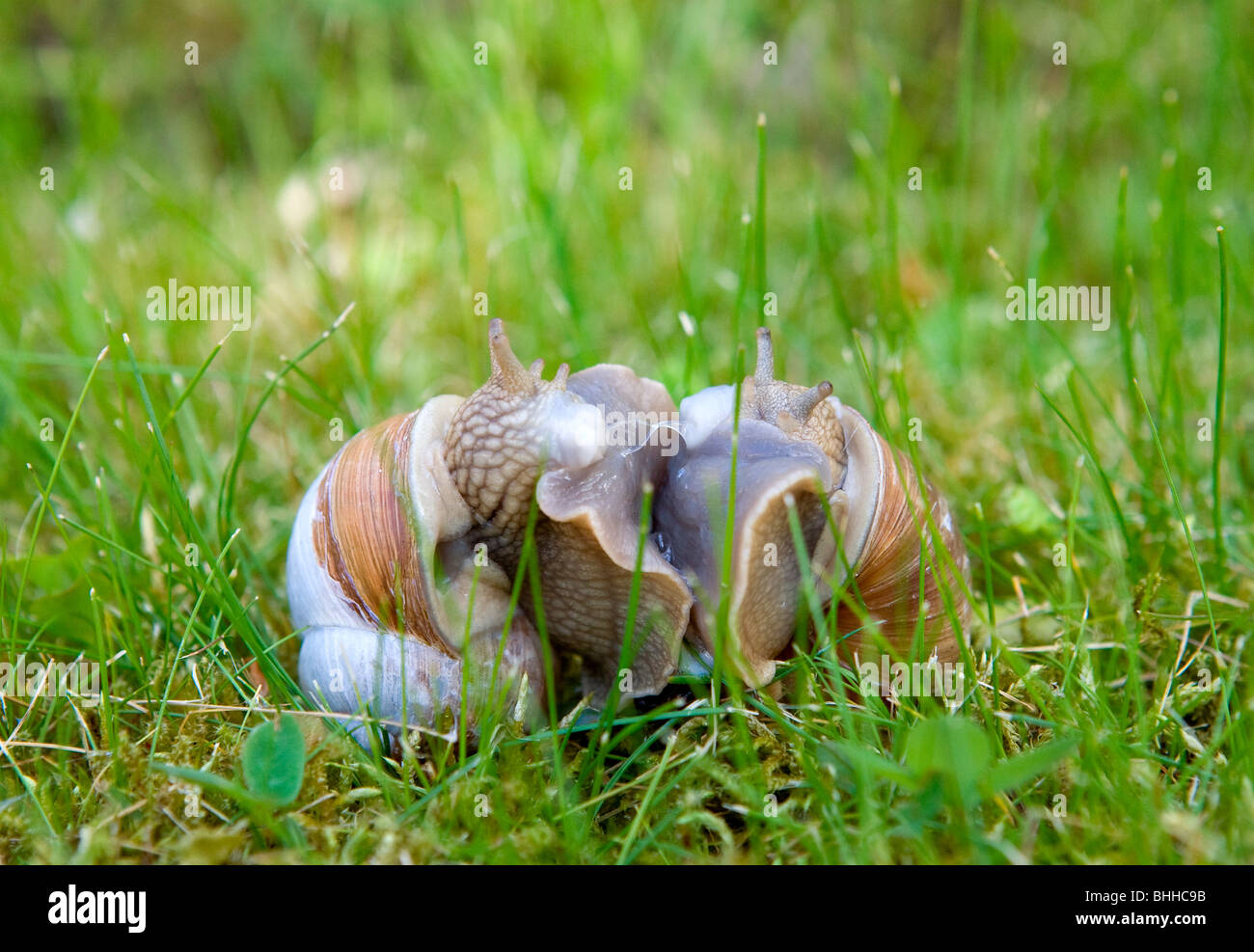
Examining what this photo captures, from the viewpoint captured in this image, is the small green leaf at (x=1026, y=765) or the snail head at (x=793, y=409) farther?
the snail head at (x=793, y=409)

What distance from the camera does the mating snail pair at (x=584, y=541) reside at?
187cm

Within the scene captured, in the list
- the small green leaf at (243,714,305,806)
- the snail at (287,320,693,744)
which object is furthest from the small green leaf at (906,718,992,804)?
the small green leaf at (243,714,305,806)

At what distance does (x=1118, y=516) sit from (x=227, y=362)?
2601 millimetres

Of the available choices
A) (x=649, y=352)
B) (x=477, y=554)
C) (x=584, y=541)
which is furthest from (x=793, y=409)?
(x=649, y=352)

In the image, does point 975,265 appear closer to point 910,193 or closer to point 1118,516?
point 910,193

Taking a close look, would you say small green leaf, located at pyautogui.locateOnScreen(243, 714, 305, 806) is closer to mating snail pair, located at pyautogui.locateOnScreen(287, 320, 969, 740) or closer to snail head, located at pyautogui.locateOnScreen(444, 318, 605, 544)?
mating snail pair, located at pyautogui.locateOnScreen(287, 320, 969, 740)

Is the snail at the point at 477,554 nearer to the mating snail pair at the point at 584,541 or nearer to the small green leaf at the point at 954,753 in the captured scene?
the mating snail pair at the point at 584,541

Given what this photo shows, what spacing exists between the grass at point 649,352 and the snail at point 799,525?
10cm

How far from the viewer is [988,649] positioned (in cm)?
206

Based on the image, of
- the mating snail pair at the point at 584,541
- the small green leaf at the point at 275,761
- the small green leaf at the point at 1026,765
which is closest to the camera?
the small green leaf at the point at 1026,765

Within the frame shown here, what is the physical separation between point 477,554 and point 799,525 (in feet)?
1.95

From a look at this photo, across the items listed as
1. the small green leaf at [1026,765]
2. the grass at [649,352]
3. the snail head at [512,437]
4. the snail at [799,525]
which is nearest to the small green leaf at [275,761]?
the grass at [649,352]

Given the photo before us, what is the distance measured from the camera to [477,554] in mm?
1912
